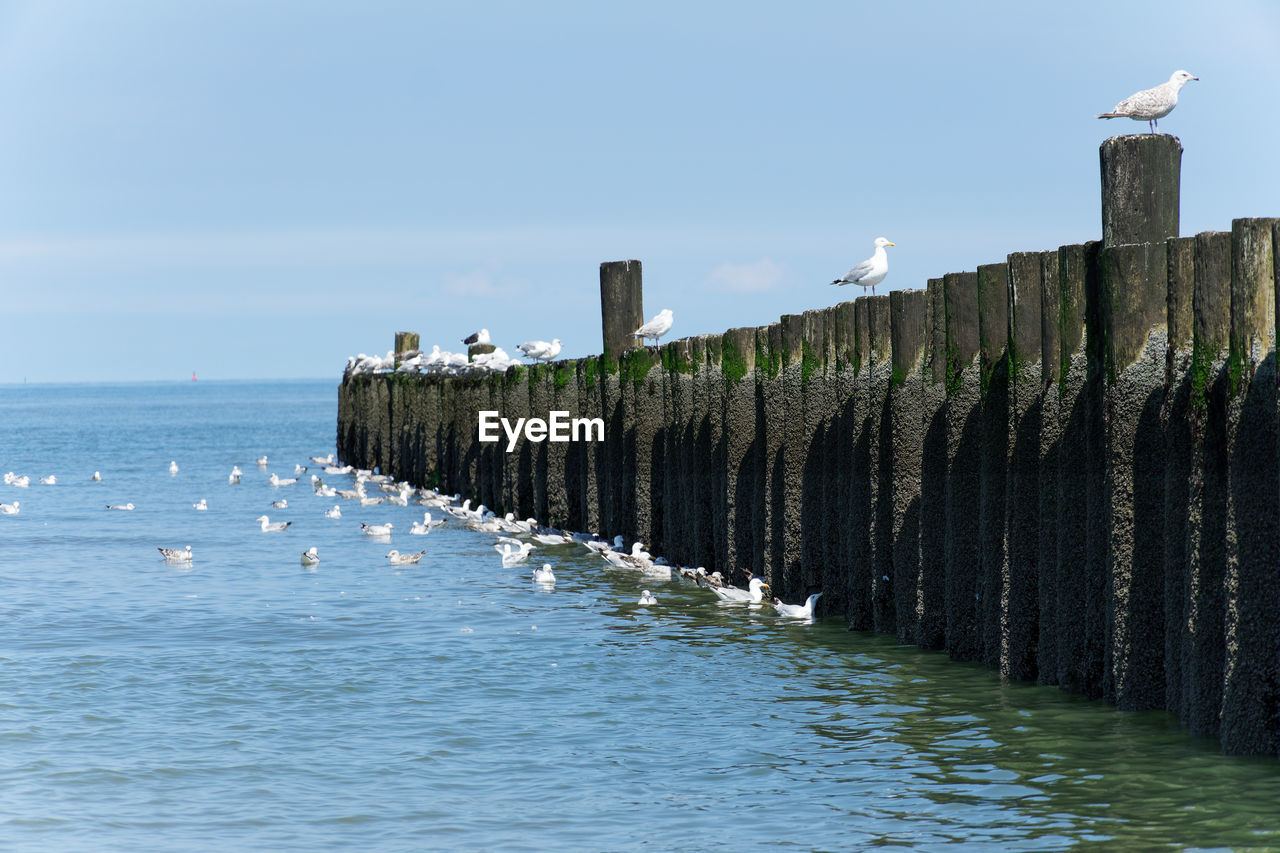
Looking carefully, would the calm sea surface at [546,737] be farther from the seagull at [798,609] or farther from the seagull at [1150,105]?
the seagull at [1150,105]

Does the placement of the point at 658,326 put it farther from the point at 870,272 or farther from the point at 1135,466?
the point at 1135,466

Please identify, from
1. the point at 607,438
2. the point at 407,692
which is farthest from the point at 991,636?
the point at 607,438

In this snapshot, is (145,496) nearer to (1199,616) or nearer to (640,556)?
→ (640,556)

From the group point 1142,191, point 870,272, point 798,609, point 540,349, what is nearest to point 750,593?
point 798,609

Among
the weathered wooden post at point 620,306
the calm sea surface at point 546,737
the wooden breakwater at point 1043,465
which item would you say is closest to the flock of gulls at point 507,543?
the calm sea surface at point 546,737

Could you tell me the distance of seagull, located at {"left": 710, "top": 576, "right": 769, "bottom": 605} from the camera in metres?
13.2

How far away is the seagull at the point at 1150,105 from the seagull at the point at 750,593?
5.36m

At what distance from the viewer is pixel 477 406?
24.6 meters

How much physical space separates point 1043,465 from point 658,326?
953 cm

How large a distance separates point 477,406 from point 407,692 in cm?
1422

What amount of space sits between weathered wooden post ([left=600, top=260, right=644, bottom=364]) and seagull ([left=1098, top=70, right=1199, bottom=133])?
366 inches

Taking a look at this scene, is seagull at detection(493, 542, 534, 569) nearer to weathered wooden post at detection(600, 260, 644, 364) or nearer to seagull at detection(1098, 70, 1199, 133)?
A: weathered wooden post at detection(600, 260, 644, 364)

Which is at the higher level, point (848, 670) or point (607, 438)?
point (607, 438)

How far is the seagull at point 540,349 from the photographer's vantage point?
78.1 ft
